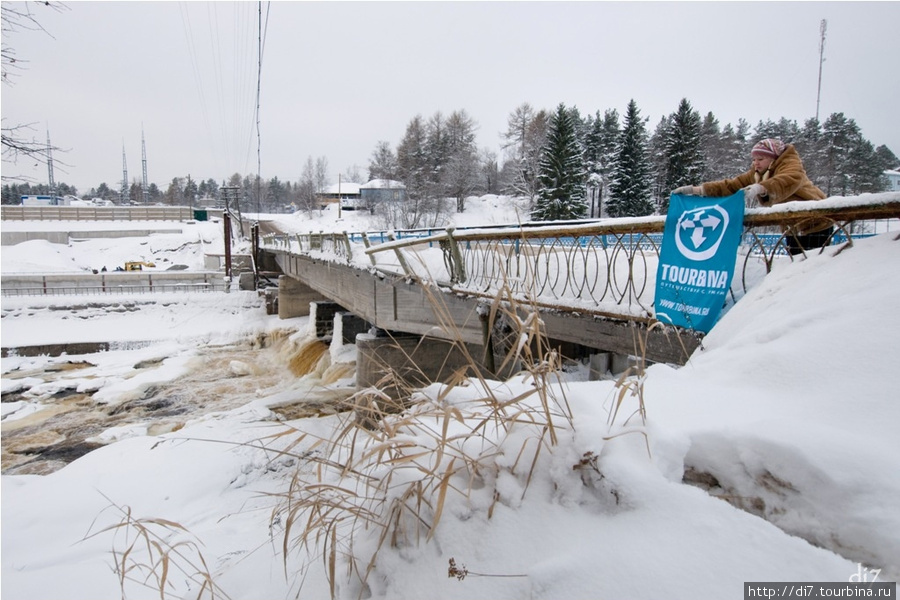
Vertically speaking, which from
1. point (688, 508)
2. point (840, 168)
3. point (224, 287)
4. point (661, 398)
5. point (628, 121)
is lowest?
point (224, 287)

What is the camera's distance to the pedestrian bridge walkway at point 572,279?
281cm

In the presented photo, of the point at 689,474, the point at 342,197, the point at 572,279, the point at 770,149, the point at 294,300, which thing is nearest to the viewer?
the point at 689,474

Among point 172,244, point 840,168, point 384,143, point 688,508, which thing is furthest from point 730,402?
point 384,143

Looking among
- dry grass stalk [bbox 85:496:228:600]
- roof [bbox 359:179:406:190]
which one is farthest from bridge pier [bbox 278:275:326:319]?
roof [bbox 359:179:406:190]

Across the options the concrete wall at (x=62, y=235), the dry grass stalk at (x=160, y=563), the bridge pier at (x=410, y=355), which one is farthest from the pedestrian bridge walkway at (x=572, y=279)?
the concrete wall at (x=62, y=235)

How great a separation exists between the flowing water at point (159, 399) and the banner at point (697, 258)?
6677mm

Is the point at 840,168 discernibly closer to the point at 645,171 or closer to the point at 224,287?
the point at 645,171

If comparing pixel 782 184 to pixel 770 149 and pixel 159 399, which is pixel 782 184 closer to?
pixel 770 149

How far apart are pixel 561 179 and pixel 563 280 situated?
29.1 meters

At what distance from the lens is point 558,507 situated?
1506mm

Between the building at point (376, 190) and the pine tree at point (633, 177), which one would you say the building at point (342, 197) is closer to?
the building at point (376, 190)

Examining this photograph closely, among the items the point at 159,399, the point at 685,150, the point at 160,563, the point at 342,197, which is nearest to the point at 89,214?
the point at 342,197

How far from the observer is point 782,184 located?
4277 millimetres

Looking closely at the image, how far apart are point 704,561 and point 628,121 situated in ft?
131
